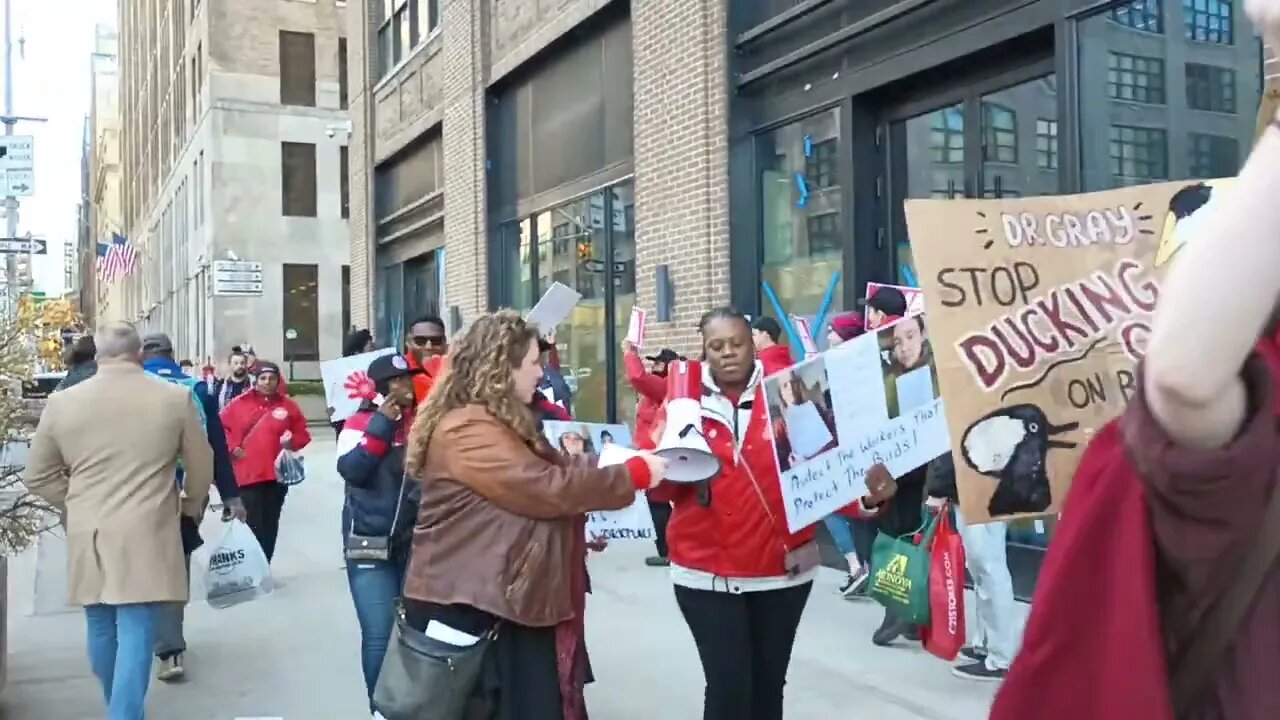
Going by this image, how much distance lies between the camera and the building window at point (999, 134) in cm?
753

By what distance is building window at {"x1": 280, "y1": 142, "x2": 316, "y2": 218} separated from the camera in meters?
36.5

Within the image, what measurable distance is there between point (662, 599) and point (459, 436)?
4859 mm

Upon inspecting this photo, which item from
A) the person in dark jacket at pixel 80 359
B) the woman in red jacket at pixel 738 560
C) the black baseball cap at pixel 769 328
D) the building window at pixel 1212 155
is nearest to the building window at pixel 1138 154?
the building window at pixel 1212 155

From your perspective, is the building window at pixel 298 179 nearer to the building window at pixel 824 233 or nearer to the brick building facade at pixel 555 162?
the brick building facade at pixel 555 162

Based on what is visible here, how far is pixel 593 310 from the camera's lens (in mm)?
12875

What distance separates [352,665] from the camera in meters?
6.83

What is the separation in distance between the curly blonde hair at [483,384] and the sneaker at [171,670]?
3.50 m

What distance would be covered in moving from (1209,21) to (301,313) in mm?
33224

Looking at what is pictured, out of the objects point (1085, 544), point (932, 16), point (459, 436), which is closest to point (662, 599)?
point (932, 16)

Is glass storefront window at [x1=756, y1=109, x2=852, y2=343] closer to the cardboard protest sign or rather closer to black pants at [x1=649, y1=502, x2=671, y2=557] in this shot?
black pants at [x1=649, y1=502, x2=671, y2=557]

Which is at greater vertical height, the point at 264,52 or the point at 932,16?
the point at 264,52

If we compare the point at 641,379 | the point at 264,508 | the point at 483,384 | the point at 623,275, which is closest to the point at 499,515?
the point at 483,384

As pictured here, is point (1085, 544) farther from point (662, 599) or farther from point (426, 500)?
point (662, 599)

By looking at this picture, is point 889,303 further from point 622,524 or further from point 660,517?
point 660,517
